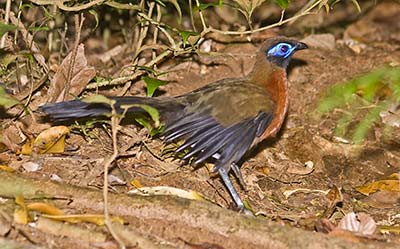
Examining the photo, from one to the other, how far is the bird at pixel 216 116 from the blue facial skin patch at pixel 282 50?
0.39 m

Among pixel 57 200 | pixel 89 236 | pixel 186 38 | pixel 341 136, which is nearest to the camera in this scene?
pixel 89 236

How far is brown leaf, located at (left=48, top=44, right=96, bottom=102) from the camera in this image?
18.7ft

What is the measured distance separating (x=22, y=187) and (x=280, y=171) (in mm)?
1978

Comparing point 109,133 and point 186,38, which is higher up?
point 186,38

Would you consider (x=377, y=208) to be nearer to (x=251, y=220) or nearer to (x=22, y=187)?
(x=251, y=220)

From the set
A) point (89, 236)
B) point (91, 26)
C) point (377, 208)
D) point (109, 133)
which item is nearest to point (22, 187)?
point (89, 236)

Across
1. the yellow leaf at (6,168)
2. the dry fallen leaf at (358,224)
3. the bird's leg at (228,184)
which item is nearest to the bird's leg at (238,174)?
the bird's leg at (228,184)

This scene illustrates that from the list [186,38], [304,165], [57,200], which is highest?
[186,38]

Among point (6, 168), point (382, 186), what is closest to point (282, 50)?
point (382, 186)

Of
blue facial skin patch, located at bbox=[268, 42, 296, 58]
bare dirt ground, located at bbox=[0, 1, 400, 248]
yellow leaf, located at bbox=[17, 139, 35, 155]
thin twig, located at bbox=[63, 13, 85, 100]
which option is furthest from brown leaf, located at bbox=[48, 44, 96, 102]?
blue facial skin patch, located at bbox=[268, 42, 296, 58]

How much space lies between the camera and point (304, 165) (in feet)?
20.0

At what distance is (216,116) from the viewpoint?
17.2ft

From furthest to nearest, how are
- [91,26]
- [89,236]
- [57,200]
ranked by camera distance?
1. [91,26]
2. [57,200]
3. [89,236]

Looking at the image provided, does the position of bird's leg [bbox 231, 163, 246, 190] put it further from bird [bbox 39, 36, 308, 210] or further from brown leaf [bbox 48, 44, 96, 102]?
brown leaf [bbox 48, 44, 96, 102]
